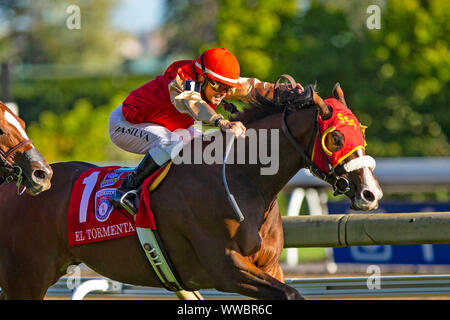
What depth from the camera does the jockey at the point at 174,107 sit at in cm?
529

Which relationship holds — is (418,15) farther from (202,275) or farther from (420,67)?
(202,275)

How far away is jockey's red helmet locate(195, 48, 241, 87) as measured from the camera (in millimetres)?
5320

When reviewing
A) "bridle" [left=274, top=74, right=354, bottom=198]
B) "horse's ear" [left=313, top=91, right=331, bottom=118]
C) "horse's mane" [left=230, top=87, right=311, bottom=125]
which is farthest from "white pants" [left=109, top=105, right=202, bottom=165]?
"horse's ear" [left=313, top=91, right=331, bottom=118]

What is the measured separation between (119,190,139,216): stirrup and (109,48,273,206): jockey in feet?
0.06

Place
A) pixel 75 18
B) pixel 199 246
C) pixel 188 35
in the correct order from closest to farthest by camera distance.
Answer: pixel 199 246 < pixel 75 18 < pixel 188 35

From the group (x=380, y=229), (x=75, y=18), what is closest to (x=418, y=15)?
(x=75, y=18)

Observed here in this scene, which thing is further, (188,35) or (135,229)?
(188,35)

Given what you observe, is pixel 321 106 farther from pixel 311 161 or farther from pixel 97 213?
pixel 97 213

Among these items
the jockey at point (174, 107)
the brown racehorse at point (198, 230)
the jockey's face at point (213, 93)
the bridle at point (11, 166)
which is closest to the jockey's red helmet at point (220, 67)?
the jockey at point (174, 107)

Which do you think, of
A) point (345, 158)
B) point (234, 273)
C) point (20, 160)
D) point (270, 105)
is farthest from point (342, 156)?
point (20, 160)

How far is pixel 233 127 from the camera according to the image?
199 inches

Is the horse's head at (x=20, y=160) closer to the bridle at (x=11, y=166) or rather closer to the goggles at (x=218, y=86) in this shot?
the bridle at (x=11, y=166)
